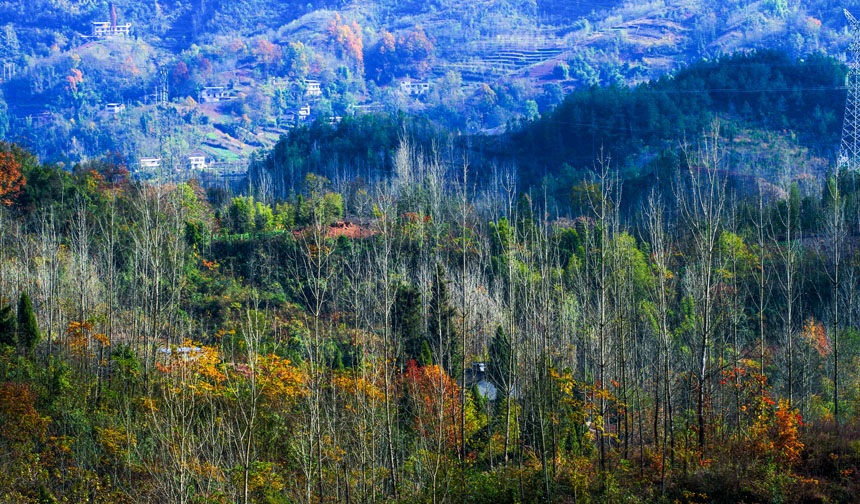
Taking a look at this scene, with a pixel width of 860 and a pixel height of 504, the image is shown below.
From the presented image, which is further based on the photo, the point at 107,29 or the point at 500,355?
the point at 107,29

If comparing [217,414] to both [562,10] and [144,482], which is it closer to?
[144,482]

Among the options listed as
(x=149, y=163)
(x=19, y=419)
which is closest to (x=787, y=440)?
(x=19, y=419)

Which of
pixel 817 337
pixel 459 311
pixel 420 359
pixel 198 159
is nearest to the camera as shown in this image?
pixel 420 359

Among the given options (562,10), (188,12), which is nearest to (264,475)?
(562,10)

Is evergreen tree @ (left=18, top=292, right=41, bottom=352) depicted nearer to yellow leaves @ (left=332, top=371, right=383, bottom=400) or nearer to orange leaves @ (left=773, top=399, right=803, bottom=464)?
yellow leaves @ (left=332, top=371, right=383, bottom=400)

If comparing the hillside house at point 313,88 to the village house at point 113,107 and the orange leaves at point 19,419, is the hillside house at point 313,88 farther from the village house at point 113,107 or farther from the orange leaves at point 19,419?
the orange leaves at point 19,419

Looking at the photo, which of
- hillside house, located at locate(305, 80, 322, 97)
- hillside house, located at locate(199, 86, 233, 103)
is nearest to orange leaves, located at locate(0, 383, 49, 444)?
hillside house, located at locate(199, 86, 233, 103)

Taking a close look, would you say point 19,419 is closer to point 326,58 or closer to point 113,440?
point 113,440
